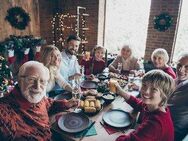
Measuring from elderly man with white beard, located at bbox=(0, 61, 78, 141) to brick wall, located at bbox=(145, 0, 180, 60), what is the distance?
3253 millimetres

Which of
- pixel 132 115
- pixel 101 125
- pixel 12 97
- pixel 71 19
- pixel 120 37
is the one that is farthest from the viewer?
pixel 71 19

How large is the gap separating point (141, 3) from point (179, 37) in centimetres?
121

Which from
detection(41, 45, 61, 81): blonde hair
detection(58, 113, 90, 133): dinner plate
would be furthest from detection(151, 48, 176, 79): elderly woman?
detection(58, 113, 90, 133): dinner plate

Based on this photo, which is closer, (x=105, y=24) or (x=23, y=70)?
(x=23, y=70)

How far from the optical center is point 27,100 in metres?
1.43

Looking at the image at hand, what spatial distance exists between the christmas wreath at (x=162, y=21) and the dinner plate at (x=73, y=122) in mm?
3122

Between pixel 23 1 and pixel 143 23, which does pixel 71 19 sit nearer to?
pixel 23 1

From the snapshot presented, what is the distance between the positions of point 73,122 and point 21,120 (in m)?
0.43

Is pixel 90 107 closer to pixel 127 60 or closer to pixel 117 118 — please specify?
pixel 117 118

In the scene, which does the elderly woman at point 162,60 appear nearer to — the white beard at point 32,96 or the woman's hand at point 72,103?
the woman's hand at point 72,103

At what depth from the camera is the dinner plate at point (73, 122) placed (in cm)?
148

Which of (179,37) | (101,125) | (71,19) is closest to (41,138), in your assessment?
(101,125)

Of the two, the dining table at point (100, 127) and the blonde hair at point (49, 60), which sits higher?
the blonde hair at point (49, 60)

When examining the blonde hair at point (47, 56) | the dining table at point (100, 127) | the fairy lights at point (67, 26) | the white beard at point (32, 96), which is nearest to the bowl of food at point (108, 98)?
the dining table at point (100, 127)
